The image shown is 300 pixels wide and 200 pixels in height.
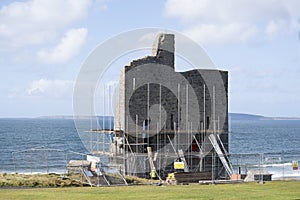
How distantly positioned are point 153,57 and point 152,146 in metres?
5.26

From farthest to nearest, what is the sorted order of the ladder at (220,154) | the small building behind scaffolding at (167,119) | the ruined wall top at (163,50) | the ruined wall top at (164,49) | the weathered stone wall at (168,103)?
1. the ladder at (220,154)
2. the ruined wall top at (164,49)
3. the ruined wall top at (163,50)
4. the weathered stone wall at (168,103)
5. the small building behind scaffolding at (167,119)

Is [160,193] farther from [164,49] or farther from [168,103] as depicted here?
[164,49]

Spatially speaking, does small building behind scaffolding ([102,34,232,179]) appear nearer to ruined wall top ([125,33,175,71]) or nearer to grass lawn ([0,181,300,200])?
ruined wall top ([125,33,175,71])

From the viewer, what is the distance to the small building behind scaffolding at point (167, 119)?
113ft

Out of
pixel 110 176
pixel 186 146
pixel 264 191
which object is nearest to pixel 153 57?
pixel 186 146

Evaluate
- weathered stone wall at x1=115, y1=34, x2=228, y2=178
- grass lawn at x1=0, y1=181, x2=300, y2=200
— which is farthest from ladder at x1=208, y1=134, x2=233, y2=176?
grass lawn at x1=0, y1=181, x2=300, y2=200

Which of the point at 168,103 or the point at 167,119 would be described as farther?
the point at 168,103

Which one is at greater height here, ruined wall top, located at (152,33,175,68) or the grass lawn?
ruined wall top, located at (152,33,175,68)

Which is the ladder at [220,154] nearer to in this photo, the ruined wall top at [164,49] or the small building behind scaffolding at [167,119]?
the small building behind scaffolding at [167,119]

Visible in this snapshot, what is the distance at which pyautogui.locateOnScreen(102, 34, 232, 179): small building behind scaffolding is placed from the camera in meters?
34.6

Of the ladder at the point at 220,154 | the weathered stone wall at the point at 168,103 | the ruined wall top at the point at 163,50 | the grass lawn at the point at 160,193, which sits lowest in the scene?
the grass lawn at the point at 160,193

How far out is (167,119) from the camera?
119ft

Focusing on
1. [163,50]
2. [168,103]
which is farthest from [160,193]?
[163,50]

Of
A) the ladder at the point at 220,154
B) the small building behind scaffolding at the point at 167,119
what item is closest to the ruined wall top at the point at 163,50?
the small building behind scaffolding at the point at 167,119
